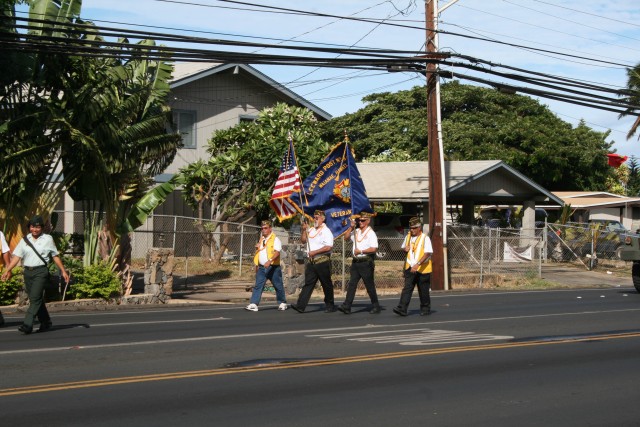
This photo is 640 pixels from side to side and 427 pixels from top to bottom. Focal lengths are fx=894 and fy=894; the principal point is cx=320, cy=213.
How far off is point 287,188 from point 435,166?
4539 mm

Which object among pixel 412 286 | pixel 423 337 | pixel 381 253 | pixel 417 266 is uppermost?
pixel 381 253

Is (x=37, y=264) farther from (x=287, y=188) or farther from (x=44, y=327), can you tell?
(x=287, y=188)

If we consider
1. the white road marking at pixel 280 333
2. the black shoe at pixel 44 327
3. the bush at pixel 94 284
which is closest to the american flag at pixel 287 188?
the bush at pixel 94 284

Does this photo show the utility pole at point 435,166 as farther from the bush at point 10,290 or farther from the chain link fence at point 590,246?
the bush at point 10,290

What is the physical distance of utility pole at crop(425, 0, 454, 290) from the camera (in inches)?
924

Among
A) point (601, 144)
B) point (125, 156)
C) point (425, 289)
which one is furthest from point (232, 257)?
point (601, 144)

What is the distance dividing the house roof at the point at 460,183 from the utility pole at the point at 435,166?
539cm

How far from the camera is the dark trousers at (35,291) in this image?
13.0m

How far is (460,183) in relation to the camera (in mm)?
29672

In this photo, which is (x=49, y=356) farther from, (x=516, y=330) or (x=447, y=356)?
(x=516, y=330)

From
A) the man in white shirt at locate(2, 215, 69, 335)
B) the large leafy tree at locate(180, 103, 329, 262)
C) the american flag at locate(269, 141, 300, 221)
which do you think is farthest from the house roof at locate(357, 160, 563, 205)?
the man in white shirt at locate(2, 215, 69, 335)

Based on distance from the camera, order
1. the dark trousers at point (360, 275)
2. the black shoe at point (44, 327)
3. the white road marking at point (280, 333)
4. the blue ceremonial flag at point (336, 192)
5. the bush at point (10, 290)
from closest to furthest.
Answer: the white road marking at point (280, 333) < the black shoe at point (44, 327) < the dark trousers at point (360, 275) < the bush at point (10, 290) < the blue ceremonial flag at point (336, 192)

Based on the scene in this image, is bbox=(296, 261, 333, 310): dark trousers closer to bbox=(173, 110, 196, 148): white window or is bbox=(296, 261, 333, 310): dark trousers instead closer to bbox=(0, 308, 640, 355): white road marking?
bbox=(0, 308, 640, 355): white road marking

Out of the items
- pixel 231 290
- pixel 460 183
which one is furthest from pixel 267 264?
pixel 460 183
